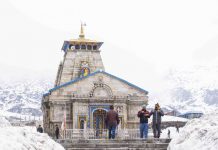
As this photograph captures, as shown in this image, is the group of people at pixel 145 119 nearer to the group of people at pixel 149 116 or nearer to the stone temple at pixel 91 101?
the group of people at pixel 149 116

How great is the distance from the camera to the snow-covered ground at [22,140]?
38.1ft

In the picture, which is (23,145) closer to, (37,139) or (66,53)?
(37,139)

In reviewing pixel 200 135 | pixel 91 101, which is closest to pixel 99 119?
pixel 91 101

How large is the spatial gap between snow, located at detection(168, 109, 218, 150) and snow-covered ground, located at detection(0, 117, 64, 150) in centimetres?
396

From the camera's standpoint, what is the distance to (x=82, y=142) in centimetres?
1880

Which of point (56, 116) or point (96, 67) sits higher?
point (96, 67)

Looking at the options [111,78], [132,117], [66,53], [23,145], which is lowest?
[23,145]

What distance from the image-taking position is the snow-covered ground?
11.6m

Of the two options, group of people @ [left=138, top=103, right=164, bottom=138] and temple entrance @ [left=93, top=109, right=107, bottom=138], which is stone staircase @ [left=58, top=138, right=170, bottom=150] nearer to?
group of people @ [left=138, top=103, right=164, bottom=138]

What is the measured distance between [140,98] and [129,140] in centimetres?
2203

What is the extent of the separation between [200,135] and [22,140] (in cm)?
548

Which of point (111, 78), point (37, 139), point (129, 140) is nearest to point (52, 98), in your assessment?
point (111, 78)

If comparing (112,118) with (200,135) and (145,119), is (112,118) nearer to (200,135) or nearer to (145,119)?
(145,119)

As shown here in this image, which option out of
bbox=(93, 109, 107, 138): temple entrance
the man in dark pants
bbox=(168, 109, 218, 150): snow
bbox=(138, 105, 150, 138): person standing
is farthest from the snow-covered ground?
bbox=(93, 109, 107, 138): temple entrance
